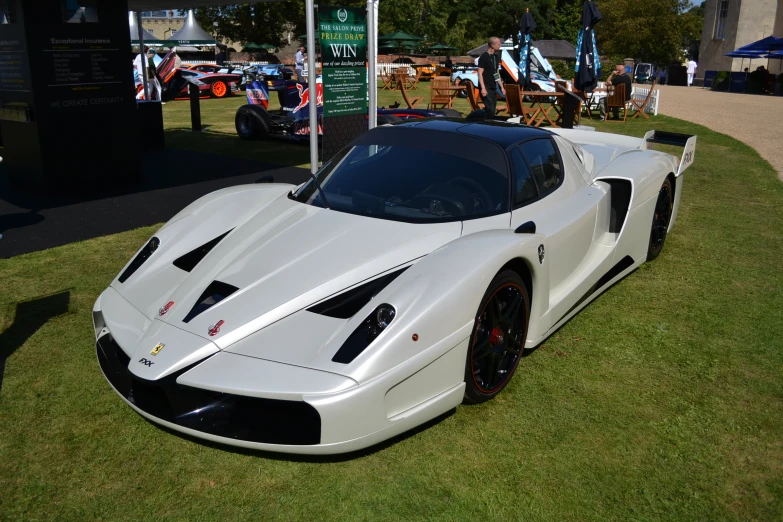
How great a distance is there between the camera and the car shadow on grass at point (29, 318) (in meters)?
4.13

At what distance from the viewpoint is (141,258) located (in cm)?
402

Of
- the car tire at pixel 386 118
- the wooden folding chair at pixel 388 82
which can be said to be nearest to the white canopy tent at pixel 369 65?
the car tire at pixel 386 118

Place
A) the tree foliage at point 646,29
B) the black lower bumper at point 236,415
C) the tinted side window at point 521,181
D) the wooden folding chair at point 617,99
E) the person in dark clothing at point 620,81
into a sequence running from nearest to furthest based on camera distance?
the black lower bumper at point 236,415
the tinted side window at point 521,181
the wooden folding chair at point 617,99
the person in dark clothing at point 620,81
the tree foliage at point 646,29

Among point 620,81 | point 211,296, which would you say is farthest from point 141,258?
point 620,81

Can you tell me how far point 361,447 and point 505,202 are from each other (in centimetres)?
175

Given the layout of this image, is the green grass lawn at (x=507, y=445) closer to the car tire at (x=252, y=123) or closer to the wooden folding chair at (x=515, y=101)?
the car tire at (x=252, y=123)

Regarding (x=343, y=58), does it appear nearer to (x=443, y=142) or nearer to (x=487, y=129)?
(x=487, y=129)


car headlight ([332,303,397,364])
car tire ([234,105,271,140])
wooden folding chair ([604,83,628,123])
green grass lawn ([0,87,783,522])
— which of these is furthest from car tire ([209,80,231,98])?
car headlight ([332,303,397,364])

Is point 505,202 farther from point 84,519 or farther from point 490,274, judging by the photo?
point 84,519

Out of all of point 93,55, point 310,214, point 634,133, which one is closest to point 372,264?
point 310,214

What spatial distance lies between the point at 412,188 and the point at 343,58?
5.21 m

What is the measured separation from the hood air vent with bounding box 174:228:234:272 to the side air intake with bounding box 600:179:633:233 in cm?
277

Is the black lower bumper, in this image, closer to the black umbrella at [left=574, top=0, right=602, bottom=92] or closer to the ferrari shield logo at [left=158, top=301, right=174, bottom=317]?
the ferrari shield logo at [left=158, top=301, right=174, bottom=317]

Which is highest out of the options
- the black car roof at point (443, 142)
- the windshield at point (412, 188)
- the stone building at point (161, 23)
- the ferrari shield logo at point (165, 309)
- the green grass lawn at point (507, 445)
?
the stone building at point (161, 23)
